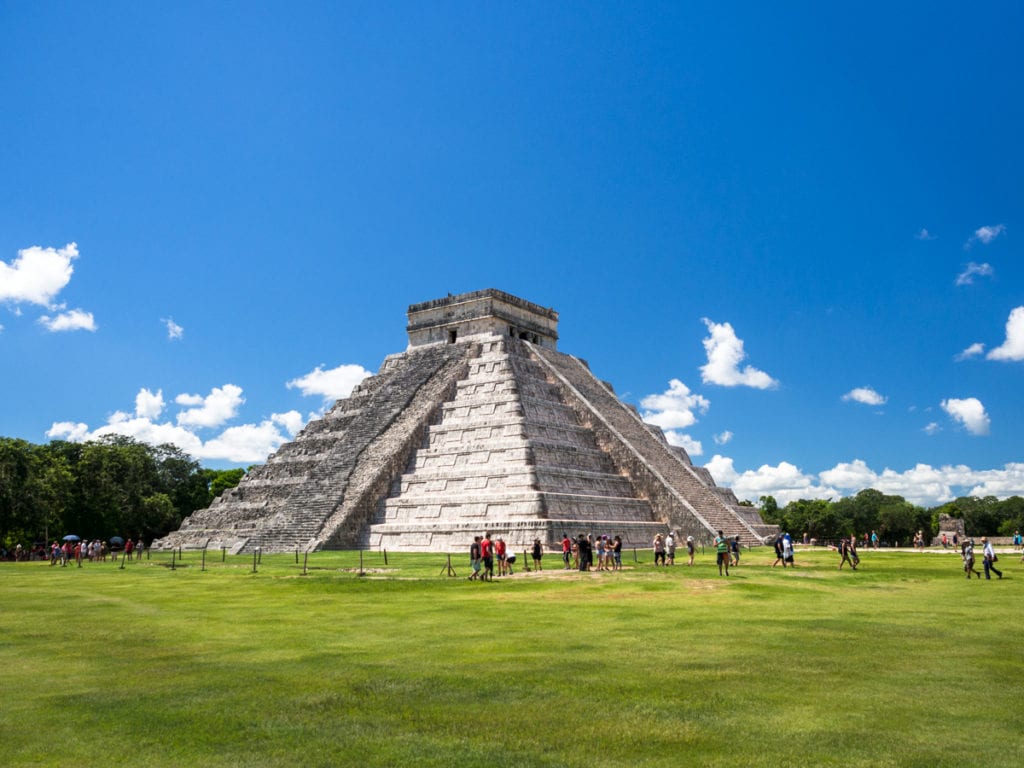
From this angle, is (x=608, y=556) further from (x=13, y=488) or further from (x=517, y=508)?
(x=13, y=488)

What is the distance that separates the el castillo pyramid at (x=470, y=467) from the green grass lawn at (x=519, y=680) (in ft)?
42.7

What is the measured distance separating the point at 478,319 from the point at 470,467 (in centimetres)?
1167

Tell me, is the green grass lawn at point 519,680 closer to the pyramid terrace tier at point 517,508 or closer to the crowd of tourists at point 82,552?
the pyramid terrace tier at point 517,508

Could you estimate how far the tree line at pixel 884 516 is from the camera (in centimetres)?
7225

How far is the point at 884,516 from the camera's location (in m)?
74.2

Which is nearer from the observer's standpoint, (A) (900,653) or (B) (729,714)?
(B) (729,714)

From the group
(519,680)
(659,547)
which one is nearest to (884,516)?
(659,547)

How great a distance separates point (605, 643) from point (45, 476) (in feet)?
130

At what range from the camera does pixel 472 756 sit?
5.59 m

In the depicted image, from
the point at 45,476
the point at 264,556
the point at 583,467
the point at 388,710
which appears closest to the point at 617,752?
the point at 388,710

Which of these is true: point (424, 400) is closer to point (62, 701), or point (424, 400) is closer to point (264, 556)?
point (264, 556)

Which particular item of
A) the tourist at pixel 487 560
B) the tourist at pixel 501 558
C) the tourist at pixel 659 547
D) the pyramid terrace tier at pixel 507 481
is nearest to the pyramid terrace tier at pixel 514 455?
the pyramid terrace tier at pixel 507 481

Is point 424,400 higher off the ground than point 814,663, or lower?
higher

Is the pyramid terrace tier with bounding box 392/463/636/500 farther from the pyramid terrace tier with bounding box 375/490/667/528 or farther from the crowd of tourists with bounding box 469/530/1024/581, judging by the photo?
the crowd of tourists with bounding box 469/530/1024/581
